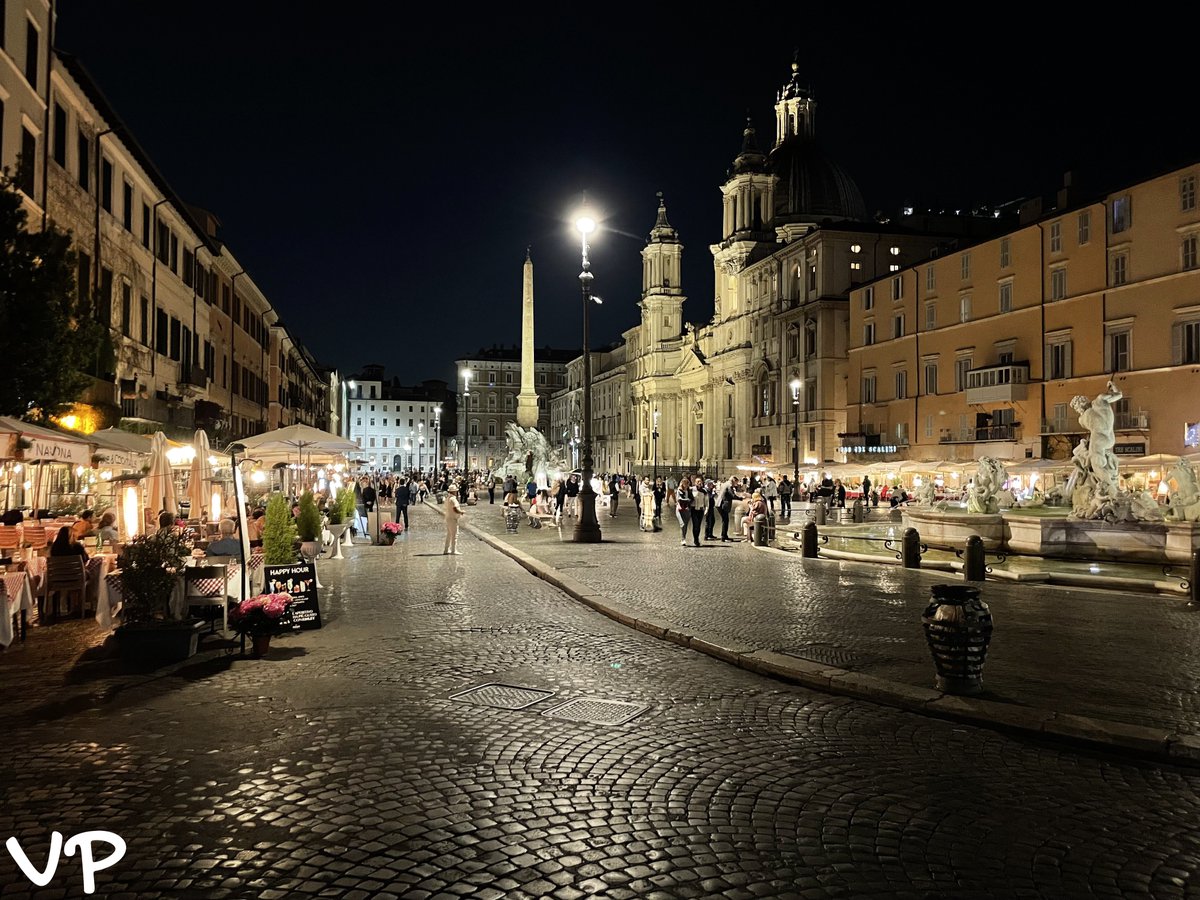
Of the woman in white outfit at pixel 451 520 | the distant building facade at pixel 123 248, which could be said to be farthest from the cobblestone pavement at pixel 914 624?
the distant building facade at pixel 123 248

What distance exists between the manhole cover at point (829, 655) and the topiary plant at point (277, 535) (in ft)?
21.0

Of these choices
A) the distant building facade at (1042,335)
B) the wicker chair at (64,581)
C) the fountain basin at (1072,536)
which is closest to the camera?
the wicker chair at (64,581)

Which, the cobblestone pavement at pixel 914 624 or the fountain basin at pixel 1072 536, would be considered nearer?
the cobblestone pavement at pixel 914 624

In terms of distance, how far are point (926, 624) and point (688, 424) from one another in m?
92.3

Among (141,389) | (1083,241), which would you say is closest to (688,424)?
(1083,241)

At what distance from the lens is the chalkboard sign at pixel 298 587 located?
1065 centimetres

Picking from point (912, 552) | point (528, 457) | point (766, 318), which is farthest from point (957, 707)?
point (766, 318)

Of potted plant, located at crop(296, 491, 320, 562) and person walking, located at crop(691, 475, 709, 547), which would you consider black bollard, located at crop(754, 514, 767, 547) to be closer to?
person walking, located at crop(691, 475, 709, 547)

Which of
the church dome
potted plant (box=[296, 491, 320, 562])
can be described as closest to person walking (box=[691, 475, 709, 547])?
potted plant (box=[296, 491, 320, 562])

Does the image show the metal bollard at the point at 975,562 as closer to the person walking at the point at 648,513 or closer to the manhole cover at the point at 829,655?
the manhole cover at the point at 829,655

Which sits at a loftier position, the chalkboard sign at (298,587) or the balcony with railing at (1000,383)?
the balcony with railing at (1000,383)

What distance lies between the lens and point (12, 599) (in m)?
9.74

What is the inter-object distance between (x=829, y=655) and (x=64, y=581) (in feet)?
31.1

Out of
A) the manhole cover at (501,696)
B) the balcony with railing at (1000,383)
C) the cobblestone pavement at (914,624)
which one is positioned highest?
the balcony with railing at (1000,383)
